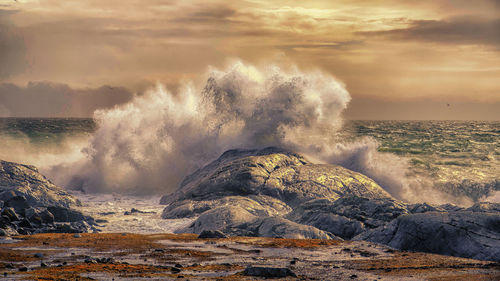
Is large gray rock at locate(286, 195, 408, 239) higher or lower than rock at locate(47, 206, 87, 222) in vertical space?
higher

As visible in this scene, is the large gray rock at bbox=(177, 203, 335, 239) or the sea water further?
the sea water

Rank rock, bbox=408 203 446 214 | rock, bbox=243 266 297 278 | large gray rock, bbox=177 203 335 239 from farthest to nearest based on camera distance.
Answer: rock, bbox=408 203 446 214, large gray rock, bbox=177 203 335 239, rock, bbox=243 266 297 278

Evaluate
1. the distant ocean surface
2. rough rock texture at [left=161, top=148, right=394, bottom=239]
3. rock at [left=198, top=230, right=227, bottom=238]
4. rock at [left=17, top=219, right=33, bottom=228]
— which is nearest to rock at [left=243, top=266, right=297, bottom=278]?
rock at [left=198, top=230, right=227, bottom=238]

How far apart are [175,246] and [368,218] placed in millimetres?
7843

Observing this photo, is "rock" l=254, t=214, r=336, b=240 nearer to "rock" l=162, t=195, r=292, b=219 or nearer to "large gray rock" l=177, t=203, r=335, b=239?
"large gray rock" l=177, t=203, r=335, b=239

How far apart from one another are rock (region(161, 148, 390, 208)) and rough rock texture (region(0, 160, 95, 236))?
6.76 m

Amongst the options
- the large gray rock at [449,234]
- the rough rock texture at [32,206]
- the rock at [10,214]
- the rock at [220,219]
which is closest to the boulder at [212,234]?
the rock at [220,219]

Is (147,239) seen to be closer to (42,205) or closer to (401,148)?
(42,205)

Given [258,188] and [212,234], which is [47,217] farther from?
[258,188]

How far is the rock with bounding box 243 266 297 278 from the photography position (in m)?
11.1

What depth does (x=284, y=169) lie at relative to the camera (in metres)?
29.9

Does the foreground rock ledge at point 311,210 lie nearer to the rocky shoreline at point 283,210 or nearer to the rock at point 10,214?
the rocky shoreline at point 283,210

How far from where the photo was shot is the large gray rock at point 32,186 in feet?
89.7

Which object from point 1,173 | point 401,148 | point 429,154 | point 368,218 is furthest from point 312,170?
point 401,148
